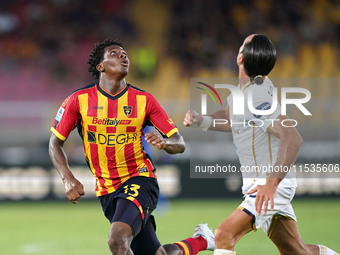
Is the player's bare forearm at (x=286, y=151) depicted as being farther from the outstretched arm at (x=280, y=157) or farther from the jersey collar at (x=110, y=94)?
the jersey collar at (x=110, y=94)

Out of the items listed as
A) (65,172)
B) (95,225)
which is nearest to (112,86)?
(65,172)

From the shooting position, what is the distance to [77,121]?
5.14 m

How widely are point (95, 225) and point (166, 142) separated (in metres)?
5.13

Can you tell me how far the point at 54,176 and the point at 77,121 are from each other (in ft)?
21.7

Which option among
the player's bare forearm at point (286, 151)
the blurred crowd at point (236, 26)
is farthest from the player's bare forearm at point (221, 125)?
the blurred crowd at point (236, 26)

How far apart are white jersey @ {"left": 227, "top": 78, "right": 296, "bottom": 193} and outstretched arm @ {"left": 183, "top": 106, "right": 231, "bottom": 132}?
0.43 m

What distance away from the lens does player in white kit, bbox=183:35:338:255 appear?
3.95m

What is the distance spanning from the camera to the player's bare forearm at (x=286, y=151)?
152 inches

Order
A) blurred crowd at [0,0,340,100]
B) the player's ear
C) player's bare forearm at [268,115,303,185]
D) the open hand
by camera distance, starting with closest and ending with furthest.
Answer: player's bare forearm at [268,115,303,185] → the open hand → the player's ear → blurred crowd at [0,0,340,100]

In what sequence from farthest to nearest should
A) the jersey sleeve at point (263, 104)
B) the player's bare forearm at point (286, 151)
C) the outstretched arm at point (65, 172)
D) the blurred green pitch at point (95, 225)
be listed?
the blurred green pitch at point (95, 225), the outstretched arm at point (65, 172), the jersey sleeve at point (263, 104), the player's bare forearm at point (286, 151)

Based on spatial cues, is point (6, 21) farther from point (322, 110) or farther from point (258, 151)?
point (258, 151)

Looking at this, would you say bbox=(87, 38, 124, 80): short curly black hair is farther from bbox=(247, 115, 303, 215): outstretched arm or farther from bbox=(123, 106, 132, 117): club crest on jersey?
bbox=(247, 115, 303, 215): outstretched arm

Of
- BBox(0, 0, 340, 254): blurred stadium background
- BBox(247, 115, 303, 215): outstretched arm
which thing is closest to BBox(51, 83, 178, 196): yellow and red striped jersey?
BBox(247, 115, 303, 215): outstretched arm

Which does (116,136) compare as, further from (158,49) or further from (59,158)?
(158,49)
